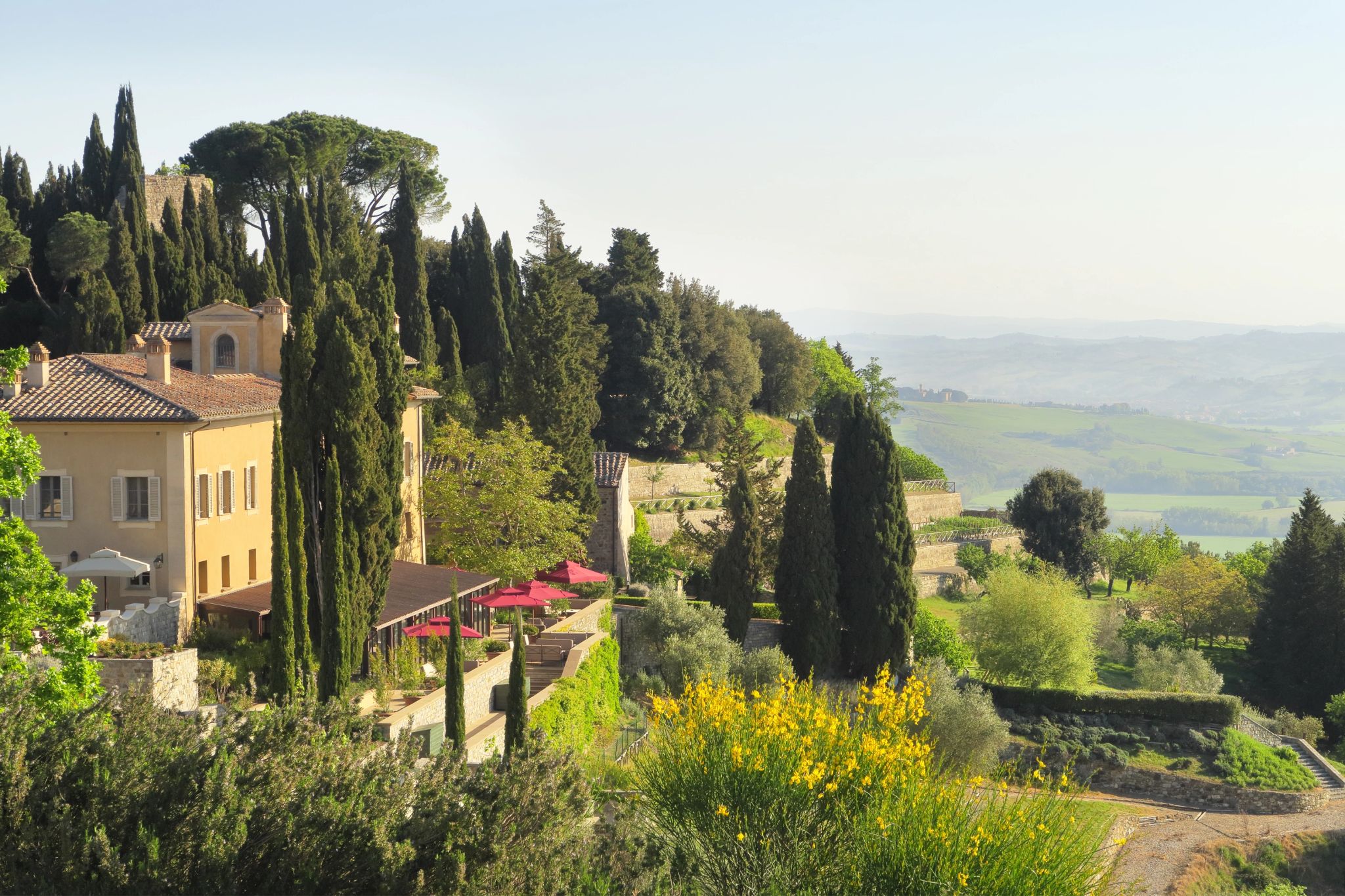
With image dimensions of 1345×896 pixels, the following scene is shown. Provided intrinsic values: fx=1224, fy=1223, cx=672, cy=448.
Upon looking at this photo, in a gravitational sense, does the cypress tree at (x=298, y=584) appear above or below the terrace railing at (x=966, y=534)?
above

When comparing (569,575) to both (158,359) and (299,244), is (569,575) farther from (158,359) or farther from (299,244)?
(299,244)

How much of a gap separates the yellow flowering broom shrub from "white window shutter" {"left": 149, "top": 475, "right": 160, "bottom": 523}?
45.1 ft

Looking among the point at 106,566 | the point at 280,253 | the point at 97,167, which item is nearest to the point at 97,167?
the point at 97,167

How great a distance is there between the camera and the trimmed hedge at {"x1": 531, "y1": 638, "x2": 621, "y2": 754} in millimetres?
23172

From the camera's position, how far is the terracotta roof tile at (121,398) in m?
23.1

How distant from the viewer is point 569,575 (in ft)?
106

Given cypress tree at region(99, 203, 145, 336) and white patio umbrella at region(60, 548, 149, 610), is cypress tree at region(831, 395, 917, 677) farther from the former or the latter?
cypress tree at region(99, 203, 145, 336)

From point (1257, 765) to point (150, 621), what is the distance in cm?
3161

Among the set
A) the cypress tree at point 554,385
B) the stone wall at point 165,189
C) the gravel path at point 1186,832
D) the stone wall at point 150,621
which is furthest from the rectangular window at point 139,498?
the stone wall at point 165,189

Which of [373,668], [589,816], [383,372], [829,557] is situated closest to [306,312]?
[383,372]

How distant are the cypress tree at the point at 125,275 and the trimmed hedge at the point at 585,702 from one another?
2093 cm

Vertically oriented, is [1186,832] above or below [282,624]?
below

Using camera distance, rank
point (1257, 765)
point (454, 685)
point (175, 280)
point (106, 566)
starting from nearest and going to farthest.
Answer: point (454, 685), point (106, 566), point (1257, 765), point (175, 280)

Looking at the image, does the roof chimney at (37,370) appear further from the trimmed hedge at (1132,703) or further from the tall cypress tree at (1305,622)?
the tall cypress tree at (1305,622)
